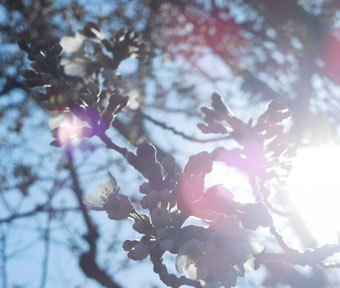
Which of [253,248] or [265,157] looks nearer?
[253,248]

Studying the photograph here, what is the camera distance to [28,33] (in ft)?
19.5

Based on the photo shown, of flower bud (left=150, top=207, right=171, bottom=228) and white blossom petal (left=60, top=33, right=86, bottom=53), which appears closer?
flower bud (left=150, top=207, right=171, bottom=228)

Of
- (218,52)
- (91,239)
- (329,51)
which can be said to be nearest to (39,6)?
(218,52)

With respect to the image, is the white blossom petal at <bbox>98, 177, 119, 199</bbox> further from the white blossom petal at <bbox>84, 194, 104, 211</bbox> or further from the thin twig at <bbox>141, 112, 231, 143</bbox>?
the thin twig at <bbox>141, 112, 231, 143</bbox>

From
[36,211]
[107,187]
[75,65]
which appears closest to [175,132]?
[75,65]

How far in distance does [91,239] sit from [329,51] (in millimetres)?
3492

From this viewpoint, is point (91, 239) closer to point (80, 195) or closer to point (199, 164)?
point (80, 195)

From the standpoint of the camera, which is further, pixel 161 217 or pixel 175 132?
pixel 175 132

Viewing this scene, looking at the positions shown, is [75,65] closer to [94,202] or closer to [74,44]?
[74,44]

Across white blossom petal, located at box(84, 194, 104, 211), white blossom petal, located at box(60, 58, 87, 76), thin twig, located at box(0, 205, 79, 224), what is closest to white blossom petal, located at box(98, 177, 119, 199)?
white blossom petal, located at box(84, 194, 104, 211)

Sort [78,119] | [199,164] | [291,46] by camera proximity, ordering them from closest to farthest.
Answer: [199,164], [78,119], [291,46]

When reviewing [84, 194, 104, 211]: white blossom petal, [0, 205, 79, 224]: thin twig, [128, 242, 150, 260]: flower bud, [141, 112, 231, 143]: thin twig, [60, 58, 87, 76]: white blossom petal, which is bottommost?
[0, 205, 79, 224]: thin twig

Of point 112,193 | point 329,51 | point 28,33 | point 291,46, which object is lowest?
point 28,33

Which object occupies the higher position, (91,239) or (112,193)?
(112,193)
